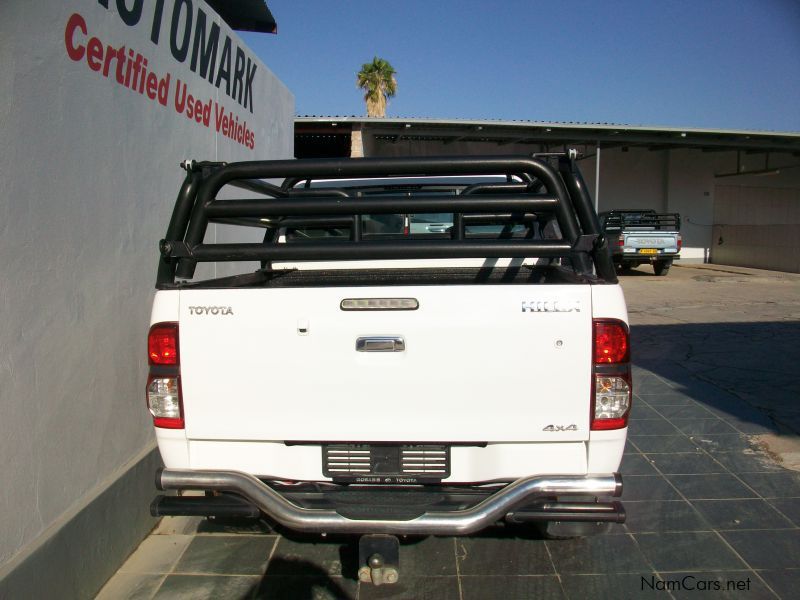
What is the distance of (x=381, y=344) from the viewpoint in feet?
8.34

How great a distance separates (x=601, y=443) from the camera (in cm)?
256

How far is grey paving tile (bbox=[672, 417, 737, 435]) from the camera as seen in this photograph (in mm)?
5219

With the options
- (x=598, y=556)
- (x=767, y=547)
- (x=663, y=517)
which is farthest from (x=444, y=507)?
(x=767, y=547)

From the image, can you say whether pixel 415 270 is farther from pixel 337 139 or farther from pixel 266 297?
pixel 337 139

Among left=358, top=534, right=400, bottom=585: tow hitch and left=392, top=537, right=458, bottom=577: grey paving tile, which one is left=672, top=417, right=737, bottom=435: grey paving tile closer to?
left=392, top=537, right=458, bottom=577: grey paving tile

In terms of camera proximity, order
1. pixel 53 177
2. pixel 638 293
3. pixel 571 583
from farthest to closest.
→ 1. pixel 638 293
2. pixel 571 583
3. pixel 53 177

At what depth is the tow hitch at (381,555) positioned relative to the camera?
2535 millimetres

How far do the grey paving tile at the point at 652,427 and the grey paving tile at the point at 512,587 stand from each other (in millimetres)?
2441

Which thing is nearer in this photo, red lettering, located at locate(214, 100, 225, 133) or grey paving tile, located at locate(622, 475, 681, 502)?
grey paving tile, located at locate(622, 475, 681, 502)

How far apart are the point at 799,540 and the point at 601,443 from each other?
1820 mm

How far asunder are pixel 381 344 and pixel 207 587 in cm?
160

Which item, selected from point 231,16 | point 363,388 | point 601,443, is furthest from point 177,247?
point 231,16

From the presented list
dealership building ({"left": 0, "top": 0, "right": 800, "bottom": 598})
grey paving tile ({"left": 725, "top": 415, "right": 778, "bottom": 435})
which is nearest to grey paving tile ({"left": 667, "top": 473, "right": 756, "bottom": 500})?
grey paving tile ({"left": 725, "top": 415, "right": 778, "bottom": 435})

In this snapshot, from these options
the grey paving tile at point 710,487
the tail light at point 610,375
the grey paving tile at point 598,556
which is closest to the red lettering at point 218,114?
the tail light at point 610,375
